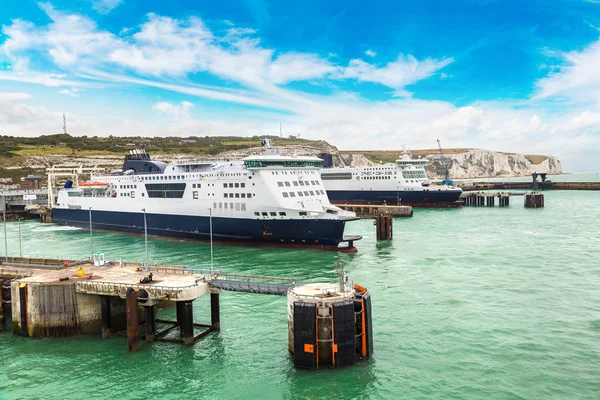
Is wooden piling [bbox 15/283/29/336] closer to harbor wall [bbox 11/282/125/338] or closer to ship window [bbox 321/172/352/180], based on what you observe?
harbor wall [bbox 11/282/125/338]

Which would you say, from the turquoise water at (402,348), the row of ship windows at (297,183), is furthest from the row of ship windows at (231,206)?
the turquoise water at (402,348)

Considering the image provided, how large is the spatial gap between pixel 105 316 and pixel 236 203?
20266 millimetres

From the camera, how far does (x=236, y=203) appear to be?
122ft

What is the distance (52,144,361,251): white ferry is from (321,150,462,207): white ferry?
36.7 metres

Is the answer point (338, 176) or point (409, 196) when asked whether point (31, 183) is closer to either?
point (338, 176)

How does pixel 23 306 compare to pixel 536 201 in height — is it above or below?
below

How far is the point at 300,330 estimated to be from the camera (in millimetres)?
14148

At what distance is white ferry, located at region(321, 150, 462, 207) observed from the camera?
241 feet

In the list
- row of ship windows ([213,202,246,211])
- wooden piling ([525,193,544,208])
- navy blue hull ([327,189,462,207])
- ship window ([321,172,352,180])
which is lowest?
wooden piling ([525,193,544,208])

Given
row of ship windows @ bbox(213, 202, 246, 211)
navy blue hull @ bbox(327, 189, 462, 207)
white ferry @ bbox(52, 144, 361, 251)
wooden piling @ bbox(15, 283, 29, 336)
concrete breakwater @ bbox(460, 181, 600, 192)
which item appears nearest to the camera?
wooden piling @ bbox(15, 283, 29, 336)

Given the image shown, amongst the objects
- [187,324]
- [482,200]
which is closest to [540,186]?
[482,200]

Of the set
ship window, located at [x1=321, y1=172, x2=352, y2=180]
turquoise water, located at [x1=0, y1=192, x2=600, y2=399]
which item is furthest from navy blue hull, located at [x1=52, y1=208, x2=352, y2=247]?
ship window, located at [x1=321, y1=172, x2=352, y2=180]

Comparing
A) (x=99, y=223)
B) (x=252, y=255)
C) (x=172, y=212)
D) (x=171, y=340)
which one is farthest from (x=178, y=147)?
(x=171, y=340)

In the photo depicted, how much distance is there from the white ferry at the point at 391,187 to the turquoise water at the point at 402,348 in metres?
43.2
